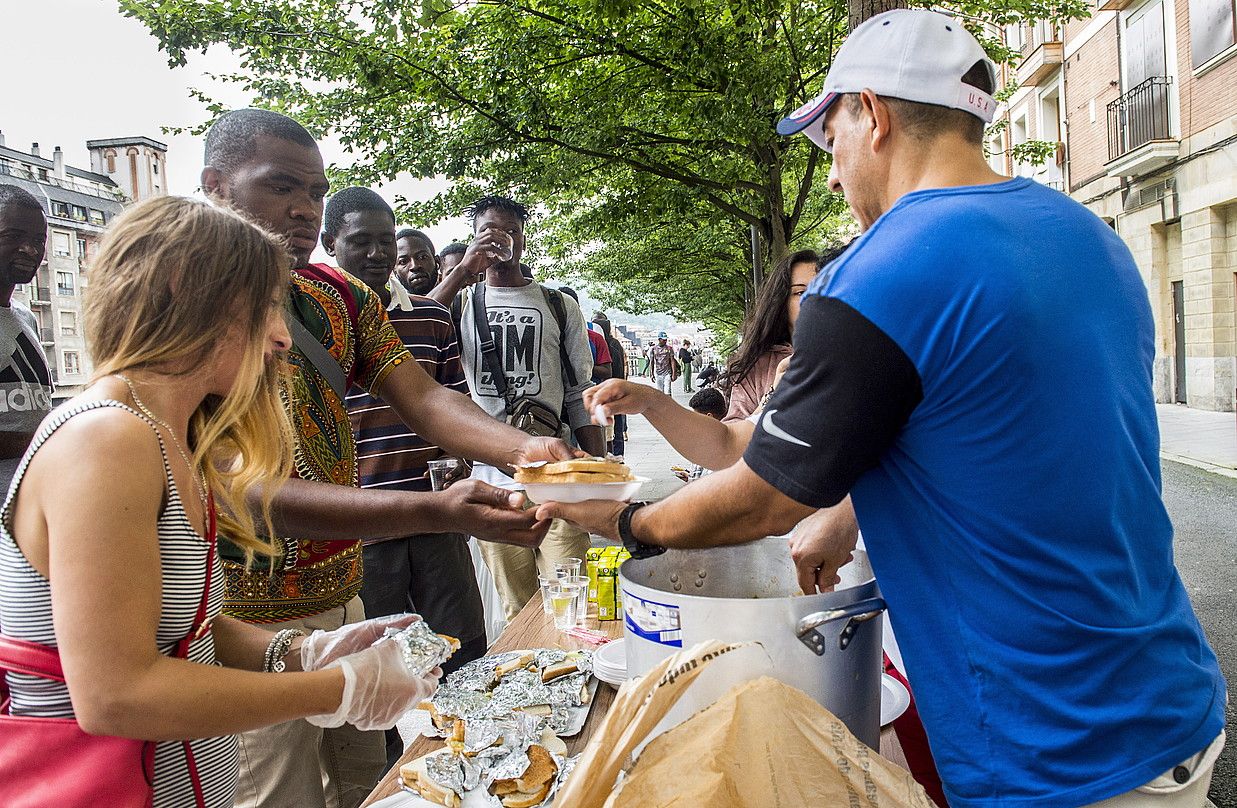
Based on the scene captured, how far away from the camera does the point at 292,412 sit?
2.24 m

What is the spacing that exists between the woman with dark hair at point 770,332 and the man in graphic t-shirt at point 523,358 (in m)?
1.15

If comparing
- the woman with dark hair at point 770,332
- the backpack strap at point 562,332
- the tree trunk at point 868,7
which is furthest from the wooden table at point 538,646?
the tree trunk at point 868,7

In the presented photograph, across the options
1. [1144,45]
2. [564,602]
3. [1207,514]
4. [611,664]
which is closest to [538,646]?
[564,602]

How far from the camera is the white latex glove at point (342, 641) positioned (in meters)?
1.65

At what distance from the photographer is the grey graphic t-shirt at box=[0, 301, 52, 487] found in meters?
3.59

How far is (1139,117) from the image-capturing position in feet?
60.2

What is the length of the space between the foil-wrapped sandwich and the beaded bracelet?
0.23 meters

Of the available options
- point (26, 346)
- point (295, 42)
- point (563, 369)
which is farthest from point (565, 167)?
point (26, 346)

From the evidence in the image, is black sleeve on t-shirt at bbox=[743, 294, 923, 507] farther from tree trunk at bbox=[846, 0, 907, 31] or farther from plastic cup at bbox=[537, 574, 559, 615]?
tree trunk at bbox=[846, 0, 907, 31]

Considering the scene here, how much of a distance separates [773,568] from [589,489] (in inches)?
19.8

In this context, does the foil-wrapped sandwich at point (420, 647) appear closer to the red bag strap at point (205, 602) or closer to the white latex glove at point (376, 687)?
the white latex glove at point (376, 687)

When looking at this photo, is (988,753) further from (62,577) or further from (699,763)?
(62,577)

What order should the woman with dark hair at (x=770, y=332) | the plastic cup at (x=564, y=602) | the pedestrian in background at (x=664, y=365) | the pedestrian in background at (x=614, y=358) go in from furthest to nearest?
the pedestrian in background at (x=664, y=365)
the pedestrian in background at (x=614, y=358)
the woman with dark hair at (x=770, y=332)
the plastic cup at (x=564, y=602)

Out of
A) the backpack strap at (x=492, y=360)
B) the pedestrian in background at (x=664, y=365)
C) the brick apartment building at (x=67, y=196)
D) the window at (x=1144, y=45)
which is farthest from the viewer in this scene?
the pedestrian in background at (x=664, y=365)
